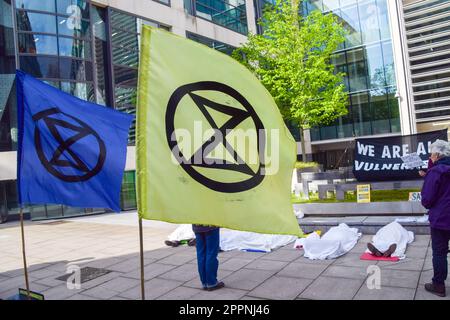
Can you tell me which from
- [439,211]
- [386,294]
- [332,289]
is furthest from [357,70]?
[386,294]

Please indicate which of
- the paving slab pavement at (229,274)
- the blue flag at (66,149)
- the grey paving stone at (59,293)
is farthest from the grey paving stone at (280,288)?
the grey paving stone at (59,293)

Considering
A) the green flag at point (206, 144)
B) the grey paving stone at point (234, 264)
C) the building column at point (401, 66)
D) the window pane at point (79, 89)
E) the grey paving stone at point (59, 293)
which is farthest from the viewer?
the building column at point (401, 66)

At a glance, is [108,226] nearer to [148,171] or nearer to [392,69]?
[148,171]

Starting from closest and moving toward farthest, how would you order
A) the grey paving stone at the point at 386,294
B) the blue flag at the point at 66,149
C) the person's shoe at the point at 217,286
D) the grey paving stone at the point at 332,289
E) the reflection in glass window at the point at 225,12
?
the blue flag at the point at 66,149 < the grey paving stone at the point at 386,294 < the grey paving stone at the point at 332,289 < the person's shoe at the point at 217,286 < the reflection in glass window at the point at 225,12

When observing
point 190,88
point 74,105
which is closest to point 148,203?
point 190,88

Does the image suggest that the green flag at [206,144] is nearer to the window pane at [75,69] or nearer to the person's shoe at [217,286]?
the person's shoe at [217,286]

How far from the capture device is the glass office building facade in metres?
28.3

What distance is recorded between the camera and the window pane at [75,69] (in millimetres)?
19203

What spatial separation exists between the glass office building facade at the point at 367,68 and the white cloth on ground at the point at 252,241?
76.0ft

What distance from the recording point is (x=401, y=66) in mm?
27359

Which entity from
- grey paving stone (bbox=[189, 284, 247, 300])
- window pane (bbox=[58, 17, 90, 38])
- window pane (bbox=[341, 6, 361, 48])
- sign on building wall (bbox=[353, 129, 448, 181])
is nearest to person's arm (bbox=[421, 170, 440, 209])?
grey paving stone (bbox=[189, 284, 247, 300])

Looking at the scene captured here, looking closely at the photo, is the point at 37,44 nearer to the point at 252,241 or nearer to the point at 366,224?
the point at 252,241

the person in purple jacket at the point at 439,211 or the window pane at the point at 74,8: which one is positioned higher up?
the window pane at the point at 74,8

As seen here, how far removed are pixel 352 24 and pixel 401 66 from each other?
5.61 metres
